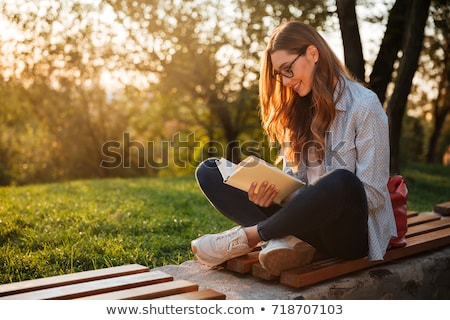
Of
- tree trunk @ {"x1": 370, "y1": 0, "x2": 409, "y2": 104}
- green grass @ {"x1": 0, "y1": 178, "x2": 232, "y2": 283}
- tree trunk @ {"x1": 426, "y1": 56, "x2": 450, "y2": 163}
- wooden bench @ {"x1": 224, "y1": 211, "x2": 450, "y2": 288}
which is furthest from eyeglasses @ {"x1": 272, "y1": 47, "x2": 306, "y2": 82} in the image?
tree trunk @ {"x1": 426, "y1": 56, "x2": 450, "y2": 163}

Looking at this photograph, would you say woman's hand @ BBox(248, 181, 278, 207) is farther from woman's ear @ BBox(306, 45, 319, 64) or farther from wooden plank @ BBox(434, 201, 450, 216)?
wooden plank @ BBox(434, 201, 450, 216)

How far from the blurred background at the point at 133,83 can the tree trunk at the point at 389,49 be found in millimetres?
712

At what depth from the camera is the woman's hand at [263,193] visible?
2514 millimetres

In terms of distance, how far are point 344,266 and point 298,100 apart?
3.04ft

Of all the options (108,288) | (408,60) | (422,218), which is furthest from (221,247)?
(408,60)

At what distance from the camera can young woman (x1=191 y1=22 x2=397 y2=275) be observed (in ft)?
7.56

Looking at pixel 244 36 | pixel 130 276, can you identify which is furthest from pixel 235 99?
pixel 130 276

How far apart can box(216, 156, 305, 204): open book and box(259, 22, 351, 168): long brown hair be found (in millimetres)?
268

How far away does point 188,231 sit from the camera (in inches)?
159

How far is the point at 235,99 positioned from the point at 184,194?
4518mm


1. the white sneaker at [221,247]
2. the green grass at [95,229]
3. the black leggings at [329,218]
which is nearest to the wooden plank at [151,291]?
the white sneaker at [221,247]

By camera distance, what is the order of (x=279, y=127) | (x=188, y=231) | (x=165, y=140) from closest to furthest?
1. (x=279, y=127)
2. (x=188, y=231)
3. (x=165, y=140)

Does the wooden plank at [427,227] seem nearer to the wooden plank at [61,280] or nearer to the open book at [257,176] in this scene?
the open book at [257,176]
